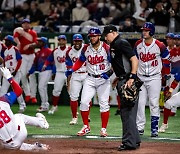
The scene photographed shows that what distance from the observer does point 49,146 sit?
10.1 metres

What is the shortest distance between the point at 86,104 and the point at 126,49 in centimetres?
212

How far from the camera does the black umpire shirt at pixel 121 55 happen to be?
9727 millimetres

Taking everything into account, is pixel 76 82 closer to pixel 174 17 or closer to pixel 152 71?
pixel 152 71

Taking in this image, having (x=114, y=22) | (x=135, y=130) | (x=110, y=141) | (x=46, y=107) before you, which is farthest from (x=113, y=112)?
(x=135, y=130)

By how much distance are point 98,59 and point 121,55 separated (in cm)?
175

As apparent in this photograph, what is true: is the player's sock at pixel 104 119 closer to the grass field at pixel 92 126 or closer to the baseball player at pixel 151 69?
the grass field at pixel 92 126

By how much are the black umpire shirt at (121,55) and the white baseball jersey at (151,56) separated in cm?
168

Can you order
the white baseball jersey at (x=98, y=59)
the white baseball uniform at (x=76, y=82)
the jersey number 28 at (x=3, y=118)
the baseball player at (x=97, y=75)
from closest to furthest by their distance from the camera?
the jersey number 28 at (x=3, y=118)
the baseball player at (x=97, y=75)
the white baseball jersey at (x=98, y=59)
the white baseball uniform at (x=76, y=82)

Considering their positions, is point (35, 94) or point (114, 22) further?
point (114, 22)

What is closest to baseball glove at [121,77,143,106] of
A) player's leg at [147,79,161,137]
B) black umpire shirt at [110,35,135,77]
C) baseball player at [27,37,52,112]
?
black umpire shirt at [110,35,135,77]

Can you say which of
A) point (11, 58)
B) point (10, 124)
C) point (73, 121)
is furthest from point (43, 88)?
point (10, 124)

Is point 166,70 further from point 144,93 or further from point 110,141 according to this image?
point 110,141

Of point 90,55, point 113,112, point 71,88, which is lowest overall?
point 113,112

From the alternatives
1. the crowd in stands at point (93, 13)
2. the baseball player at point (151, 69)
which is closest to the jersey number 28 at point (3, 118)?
the baseball player at point (151, 69)
